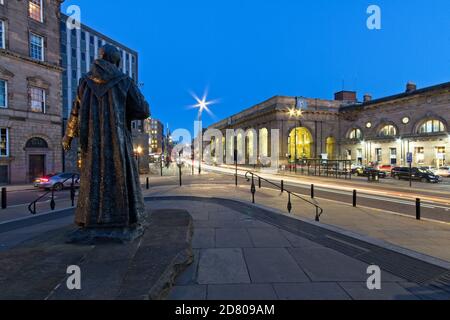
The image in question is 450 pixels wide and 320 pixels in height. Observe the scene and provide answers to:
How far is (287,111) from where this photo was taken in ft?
193

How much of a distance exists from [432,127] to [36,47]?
201 feet

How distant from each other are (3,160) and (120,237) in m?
27.1

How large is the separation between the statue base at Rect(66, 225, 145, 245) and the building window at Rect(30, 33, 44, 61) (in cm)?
3024

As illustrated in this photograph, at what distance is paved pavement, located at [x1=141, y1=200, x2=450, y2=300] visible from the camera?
3645 mm

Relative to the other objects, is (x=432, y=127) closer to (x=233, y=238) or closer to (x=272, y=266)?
(x=233, y=238)

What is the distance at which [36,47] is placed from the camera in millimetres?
26078

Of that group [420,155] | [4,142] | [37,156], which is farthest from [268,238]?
[420,155]

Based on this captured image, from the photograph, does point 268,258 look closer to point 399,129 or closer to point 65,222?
point 65,222

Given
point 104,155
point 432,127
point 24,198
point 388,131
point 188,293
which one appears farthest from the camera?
point 388,131

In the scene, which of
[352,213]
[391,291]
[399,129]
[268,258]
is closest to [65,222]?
[268,258]

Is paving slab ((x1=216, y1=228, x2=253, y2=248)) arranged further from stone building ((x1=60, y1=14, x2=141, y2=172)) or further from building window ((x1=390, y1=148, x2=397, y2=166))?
building window ((x1=390, y1=148, x2=397, y2=166))

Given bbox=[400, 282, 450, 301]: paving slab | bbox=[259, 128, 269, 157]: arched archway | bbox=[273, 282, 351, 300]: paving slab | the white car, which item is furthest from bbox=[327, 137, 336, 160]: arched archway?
bbox=[273, 282, 351, 300]: paving slab

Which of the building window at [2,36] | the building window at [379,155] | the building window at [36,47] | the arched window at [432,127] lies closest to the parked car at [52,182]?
the building window at [2,36]

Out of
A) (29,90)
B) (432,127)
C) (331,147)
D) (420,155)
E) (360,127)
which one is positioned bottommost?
(420,155)
